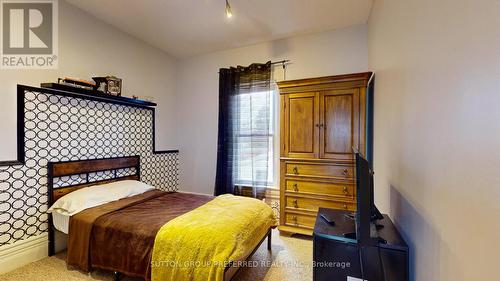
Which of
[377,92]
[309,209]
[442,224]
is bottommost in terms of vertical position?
[309,209]

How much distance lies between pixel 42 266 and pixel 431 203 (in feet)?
10.8

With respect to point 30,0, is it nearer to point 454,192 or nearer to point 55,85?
point 55,85

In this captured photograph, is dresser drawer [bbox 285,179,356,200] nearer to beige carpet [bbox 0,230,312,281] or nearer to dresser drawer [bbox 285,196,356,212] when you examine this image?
dresser drawer [bbox 285,196,356,212]

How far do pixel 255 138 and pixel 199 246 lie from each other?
213 cm

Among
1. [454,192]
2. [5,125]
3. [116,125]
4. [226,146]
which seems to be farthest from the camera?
[226,146]

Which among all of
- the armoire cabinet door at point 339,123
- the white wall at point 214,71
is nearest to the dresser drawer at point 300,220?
the armoire cabinet door at point 339,123

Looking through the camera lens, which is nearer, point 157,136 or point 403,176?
point 403,176

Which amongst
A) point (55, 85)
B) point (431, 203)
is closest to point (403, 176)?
point (431, 203)

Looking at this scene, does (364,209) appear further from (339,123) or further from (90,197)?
(90,197)

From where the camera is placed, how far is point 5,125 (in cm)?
211

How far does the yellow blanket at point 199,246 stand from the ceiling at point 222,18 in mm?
2388

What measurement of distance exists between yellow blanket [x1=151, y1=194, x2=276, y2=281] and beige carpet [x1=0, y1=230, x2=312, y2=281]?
1.35 feet

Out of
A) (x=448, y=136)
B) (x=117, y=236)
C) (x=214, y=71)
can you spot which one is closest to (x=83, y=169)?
(x=117, y=236)

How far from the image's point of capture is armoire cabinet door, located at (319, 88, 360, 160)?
2.62m
